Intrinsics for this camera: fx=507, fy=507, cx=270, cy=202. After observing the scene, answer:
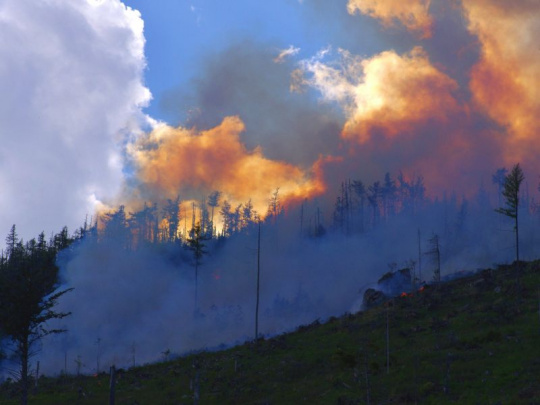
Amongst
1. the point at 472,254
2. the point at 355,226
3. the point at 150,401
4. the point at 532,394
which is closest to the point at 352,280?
the point at 472,254

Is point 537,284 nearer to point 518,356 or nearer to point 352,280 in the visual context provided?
point 518,356

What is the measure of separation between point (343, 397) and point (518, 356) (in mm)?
15507

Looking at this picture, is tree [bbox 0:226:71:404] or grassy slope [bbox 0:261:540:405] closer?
tree [bbox 0:226:71:404]

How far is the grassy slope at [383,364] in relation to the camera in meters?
40.2

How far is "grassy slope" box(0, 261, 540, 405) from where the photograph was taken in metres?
40.2

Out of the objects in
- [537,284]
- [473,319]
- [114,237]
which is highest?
[114,237]

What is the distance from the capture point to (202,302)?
128 metres

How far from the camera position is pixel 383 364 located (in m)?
48.3

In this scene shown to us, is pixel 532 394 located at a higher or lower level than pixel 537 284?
lower

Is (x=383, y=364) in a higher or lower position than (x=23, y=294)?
lower

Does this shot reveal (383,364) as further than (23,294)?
Yes

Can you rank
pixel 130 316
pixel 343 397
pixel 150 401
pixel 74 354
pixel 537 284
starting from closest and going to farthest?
pixel 343 397 → pixel 150 401 → pixel 537 284 → pixel 74 354 → pixel 130 316

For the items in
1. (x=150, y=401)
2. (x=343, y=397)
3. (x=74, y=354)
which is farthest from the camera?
(x=74, y=354)

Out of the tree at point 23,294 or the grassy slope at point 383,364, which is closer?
the tree at point 23,294
